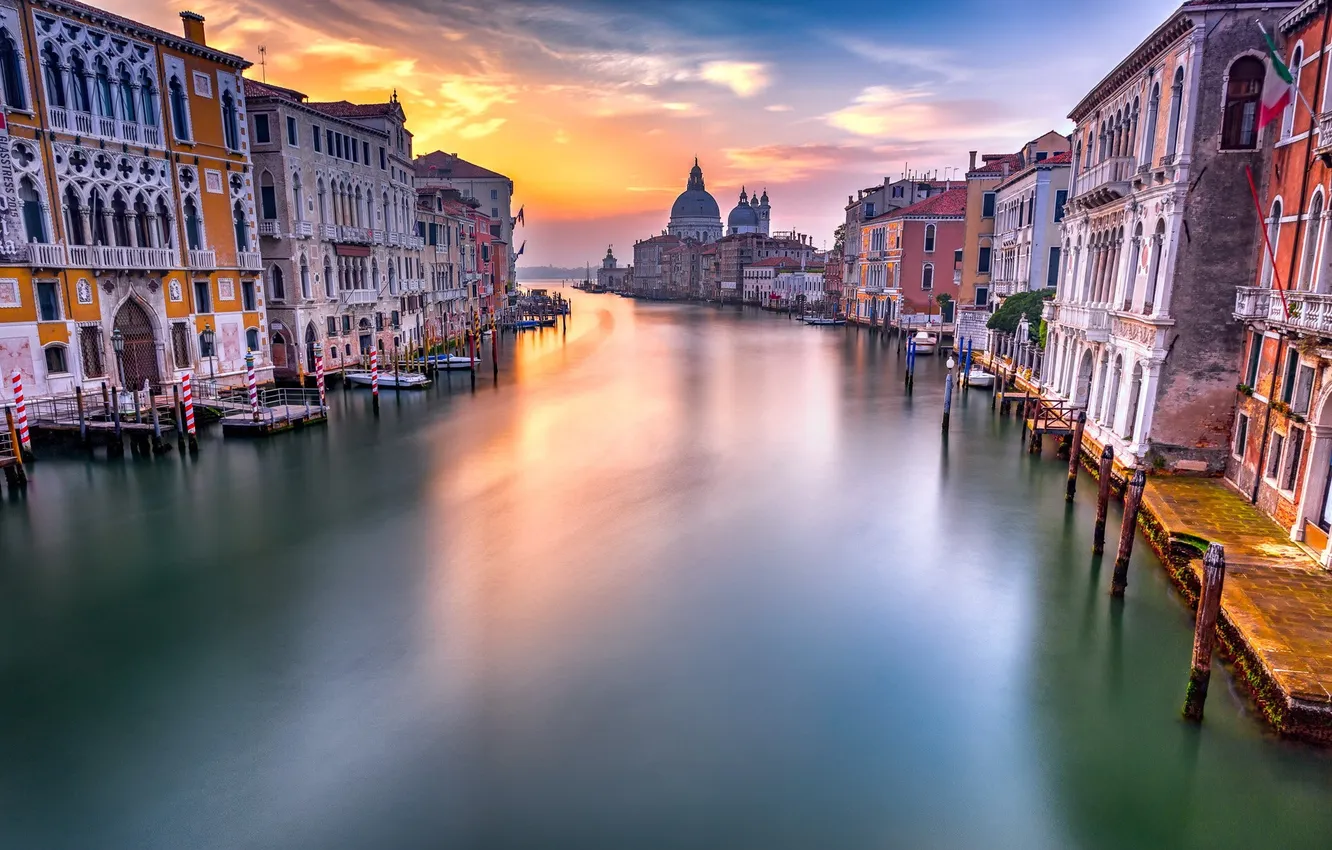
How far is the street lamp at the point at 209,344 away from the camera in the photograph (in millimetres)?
23047

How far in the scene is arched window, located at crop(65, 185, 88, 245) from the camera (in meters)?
19.4

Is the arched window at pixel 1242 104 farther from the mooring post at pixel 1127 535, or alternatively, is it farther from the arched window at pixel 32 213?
the arched window at pixel 32 213

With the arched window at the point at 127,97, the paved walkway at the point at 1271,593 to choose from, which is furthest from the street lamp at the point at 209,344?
the paved walkway at the point at 1271,593

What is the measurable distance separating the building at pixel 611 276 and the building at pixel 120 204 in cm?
12974

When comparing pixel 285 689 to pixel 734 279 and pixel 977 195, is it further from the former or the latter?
Result: pixel 734 279

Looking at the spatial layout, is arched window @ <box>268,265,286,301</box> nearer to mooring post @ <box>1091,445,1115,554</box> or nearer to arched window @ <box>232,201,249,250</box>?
arched window @ <box>232,201,249,250</box>

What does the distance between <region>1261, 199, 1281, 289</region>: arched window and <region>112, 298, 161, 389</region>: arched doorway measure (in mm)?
25784

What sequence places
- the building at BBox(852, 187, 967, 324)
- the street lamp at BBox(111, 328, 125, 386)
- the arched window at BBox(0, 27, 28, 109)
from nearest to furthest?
the arched window at BBox(0, 27, 28, 109) → the street lamp at BBox(111, 328, 125, 386) → the building at BBox(852, 187, 967, 324)

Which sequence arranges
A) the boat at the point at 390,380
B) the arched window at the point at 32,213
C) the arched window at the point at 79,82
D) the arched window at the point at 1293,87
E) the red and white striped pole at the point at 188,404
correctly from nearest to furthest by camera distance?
the arched window at the point at 1293,87, the arched window at the point at 32,213, the arched window at the point at 79,82, the red and white striped pole at the point at 188,404, the boat at the point at 390,380

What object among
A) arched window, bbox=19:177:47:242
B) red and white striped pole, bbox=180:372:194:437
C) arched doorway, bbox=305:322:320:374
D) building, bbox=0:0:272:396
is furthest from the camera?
arched doorway, bbox=305:322:320:374

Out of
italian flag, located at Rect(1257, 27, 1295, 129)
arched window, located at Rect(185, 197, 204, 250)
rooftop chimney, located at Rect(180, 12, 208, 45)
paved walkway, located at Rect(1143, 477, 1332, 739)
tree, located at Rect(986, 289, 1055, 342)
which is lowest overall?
paved walkway, located at Rect(1143, 477, 1332, 739)

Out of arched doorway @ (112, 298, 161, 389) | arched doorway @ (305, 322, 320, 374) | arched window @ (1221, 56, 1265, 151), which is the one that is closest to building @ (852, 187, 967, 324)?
arched window @ (1221, 56, 1265, 151)

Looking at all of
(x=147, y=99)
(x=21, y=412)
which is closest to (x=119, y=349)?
(x=21, y=412)

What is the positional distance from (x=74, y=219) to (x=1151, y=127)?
979 inches
